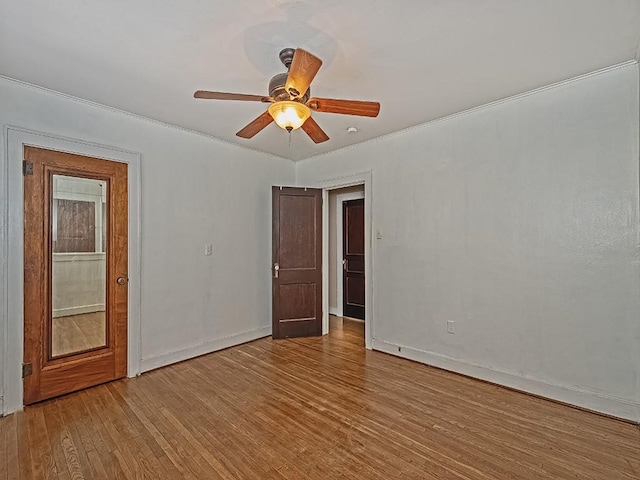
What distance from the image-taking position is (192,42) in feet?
7.12

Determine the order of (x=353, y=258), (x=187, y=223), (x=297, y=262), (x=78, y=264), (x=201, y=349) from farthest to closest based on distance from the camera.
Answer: (x=353, y=258), (x=297, y=262), (x=201, y=349), (x=187, y=223), (x=78, y=264)

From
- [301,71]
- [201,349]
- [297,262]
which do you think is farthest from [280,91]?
[201,349]

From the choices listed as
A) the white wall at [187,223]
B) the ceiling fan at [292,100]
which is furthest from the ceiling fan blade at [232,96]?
the white wall at [187,223]

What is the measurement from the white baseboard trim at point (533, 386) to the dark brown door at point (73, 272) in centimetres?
307

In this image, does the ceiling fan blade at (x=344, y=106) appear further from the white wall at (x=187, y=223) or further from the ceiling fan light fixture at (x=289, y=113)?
the white wall at (x=187, y=223)

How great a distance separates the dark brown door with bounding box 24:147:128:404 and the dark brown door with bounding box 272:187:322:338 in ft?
6.19

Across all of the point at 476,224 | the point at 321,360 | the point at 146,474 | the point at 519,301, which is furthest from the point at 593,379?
the point at 146,474

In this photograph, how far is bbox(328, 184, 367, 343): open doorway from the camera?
5.88 m

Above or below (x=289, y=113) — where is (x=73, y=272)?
below

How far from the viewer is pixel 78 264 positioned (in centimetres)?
303

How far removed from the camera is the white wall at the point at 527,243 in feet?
8.38

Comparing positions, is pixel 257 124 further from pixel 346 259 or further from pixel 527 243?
pixel 346 259

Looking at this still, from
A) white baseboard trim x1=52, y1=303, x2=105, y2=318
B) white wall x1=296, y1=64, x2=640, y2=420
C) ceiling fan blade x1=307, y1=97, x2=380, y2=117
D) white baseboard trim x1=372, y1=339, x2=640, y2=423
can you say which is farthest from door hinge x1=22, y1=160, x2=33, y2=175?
white baseboard trim x1=372, y1=339, x2=640, y2=423

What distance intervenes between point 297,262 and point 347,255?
163 centimetres
